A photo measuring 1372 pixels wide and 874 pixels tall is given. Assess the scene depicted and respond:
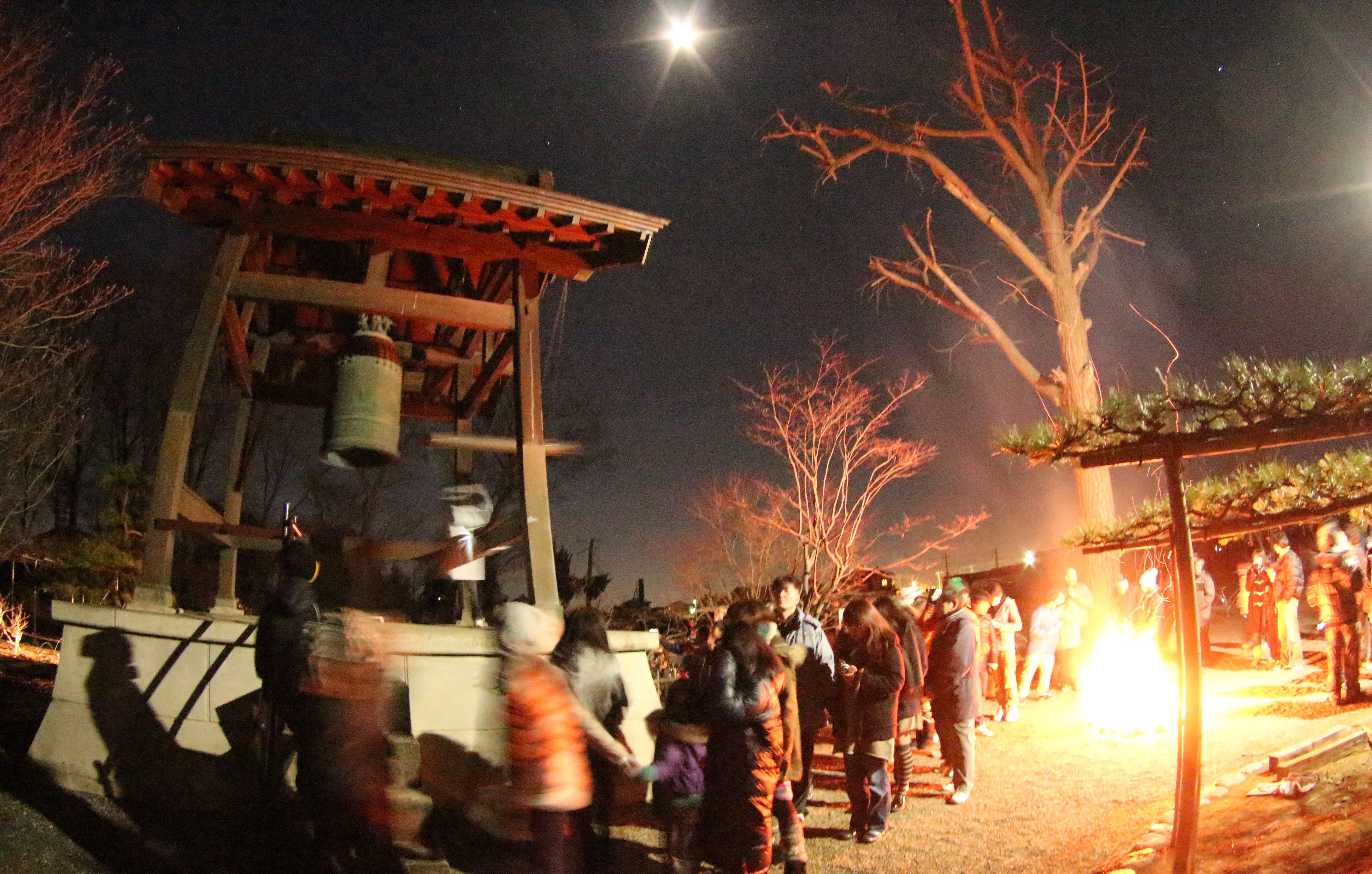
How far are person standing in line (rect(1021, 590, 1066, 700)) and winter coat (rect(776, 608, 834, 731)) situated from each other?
5439 millimetres

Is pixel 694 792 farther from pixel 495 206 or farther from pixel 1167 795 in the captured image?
pixel 495 206

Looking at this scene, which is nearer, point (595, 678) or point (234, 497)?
point (595, 678)

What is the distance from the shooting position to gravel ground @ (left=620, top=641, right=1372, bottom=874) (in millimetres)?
5406

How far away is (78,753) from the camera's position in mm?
5348

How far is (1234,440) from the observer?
343 cm

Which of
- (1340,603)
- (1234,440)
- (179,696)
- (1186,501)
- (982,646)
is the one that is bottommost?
(982,646)

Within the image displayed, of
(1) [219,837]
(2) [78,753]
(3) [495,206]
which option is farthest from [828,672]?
A: (2) [78,753]

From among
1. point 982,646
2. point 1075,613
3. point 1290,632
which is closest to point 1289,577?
point 1290,632

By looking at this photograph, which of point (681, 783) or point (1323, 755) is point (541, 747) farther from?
point (1323, 755)

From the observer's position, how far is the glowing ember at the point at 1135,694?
27.9ft

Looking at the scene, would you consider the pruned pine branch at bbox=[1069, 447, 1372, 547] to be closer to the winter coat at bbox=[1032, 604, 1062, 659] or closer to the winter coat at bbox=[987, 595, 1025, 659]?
the winter coat at bbox=[987, 595, 1025, 659]

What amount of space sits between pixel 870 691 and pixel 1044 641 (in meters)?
6.09

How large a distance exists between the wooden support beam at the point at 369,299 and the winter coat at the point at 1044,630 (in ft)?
24.7

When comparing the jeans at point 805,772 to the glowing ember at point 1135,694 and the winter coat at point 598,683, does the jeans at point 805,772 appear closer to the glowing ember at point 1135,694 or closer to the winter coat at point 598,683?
the winter coat at point 598,683
